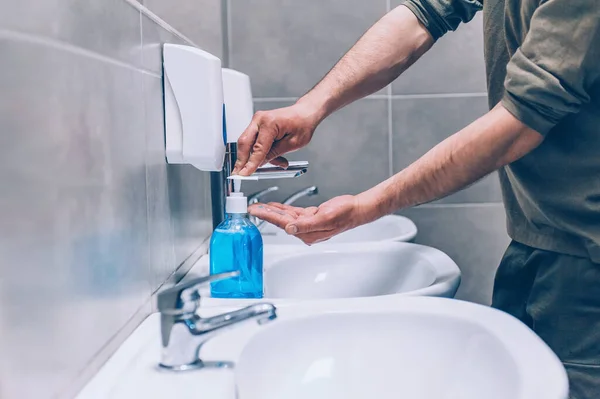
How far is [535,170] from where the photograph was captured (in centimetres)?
80

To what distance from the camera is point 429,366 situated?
718mm

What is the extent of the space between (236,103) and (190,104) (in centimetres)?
21

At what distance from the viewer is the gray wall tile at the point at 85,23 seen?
0.42 metres

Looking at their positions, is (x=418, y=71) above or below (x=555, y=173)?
→ above

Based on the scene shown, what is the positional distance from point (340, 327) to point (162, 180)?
1.01 ft

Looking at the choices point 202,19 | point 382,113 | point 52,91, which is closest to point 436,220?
point 382,113

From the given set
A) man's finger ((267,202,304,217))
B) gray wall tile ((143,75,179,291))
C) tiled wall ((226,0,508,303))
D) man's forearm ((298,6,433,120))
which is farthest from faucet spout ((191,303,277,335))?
tiled wall ((226,0,508,303))

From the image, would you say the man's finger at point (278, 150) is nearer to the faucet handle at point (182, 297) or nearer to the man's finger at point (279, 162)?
the man's finger at point (279, 162)

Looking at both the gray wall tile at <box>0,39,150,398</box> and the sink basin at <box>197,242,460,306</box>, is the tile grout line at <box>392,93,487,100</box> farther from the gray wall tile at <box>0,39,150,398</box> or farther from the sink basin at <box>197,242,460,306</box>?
the gray wall tile at <box>0,39,150,398</box>

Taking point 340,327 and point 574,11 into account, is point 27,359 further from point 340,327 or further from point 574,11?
point 574,11

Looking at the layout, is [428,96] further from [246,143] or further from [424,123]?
[246,143]

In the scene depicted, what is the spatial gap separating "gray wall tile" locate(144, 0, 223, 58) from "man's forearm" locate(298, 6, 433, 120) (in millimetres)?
322

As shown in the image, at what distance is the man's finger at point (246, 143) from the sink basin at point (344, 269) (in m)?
0.27

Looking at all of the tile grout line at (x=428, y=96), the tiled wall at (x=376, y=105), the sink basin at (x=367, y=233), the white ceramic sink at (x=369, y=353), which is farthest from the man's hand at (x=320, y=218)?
the tile grout line at (x=428, y=96)
